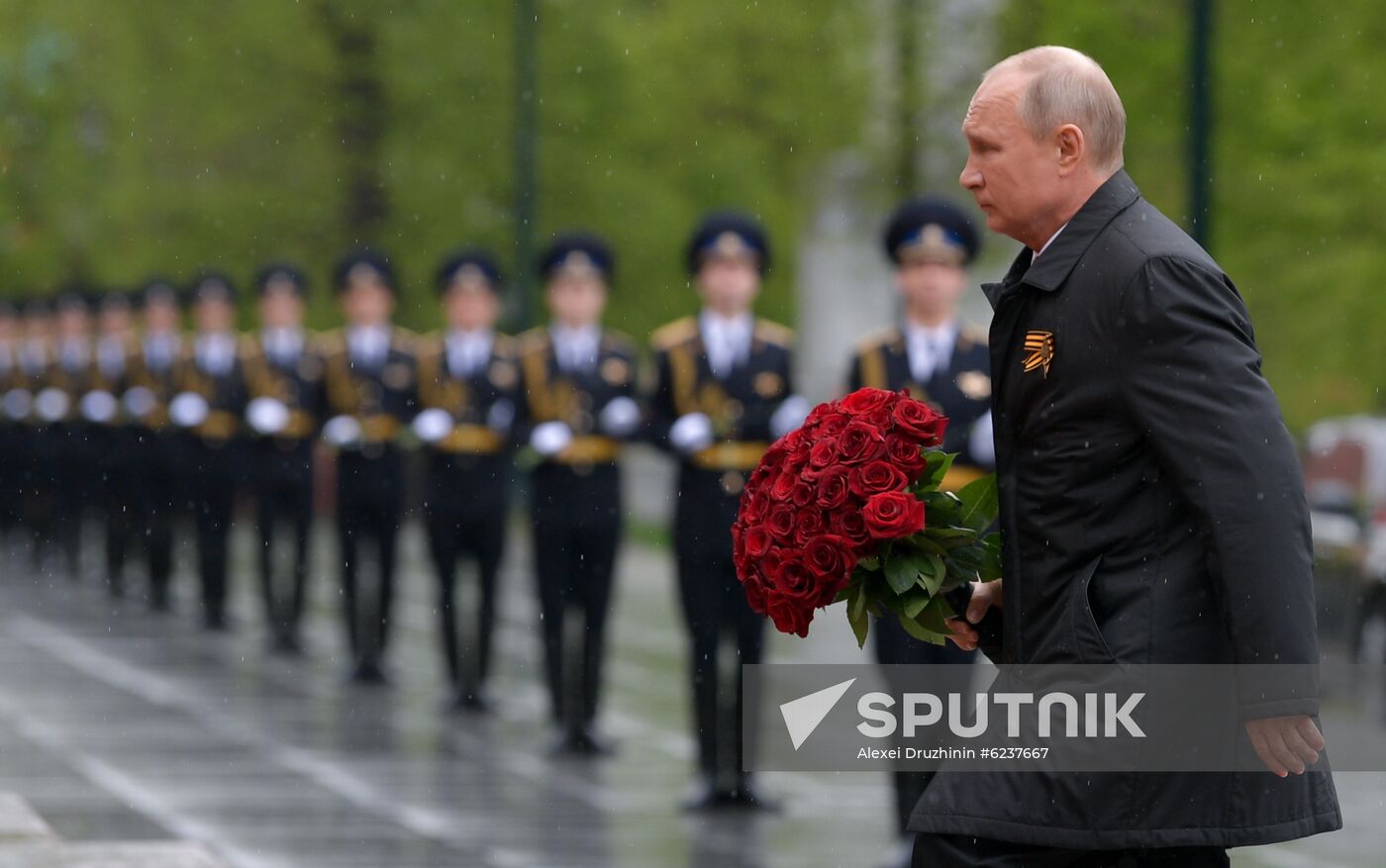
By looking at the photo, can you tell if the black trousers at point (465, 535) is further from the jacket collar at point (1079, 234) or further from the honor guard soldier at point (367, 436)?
the jacket collar at point (1079, 234)

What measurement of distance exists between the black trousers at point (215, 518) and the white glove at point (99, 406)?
3.76 meters

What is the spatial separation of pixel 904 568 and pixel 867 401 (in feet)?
1.12

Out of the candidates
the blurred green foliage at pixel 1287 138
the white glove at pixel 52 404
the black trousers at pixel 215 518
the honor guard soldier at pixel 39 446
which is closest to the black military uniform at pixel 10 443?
the honor guard soldier at pixel 39 446

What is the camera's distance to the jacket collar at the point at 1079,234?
4172 millimetres

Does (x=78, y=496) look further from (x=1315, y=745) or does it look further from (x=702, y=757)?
(x=1315, y=745)

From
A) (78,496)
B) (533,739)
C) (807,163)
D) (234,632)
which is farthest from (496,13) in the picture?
(533,739)

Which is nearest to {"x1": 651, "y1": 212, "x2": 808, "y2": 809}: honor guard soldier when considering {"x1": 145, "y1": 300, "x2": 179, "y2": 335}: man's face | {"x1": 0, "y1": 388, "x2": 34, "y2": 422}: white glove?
{"x1": 145, "y1": 300, "x2": 179, "y2": 335}: man's face

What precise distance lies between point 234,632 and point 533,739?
5985 mm

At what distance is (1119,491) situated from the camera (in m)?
4.05

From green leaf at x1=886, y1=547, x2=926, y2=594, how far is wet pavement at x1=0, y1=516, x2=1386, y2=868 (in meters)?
4.10

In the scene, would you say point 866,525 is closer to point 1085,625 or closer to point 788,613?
point 788,613

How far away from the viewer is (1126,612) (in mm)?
4039

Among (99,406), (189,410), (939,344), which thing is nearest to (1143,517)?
(939,344)

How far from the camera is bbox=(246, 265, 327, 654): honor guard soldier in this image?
639 inches
